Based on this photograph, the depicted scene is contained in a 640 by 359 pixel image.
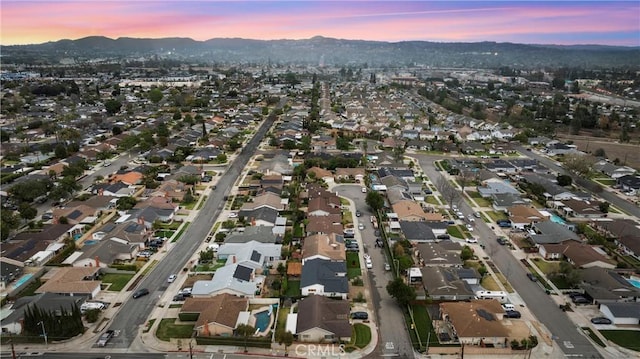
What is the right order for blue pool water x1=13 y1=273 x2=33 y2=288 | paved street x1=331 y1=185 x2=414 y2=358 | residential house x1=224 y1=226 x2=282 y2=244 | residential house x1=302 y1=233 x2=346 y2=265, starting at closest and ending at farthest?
1. paved street x1=331 y1=185 x2=414 y2=358
2. blue pool water x1=13 y1=273 x2=33 y2=288
3. residential house x1=302 y1=233 x2=346 y2=265
4. residential house x1=224 y1=226 x2=282 y2=244

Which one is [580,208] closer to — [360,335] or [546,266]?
[546,266]

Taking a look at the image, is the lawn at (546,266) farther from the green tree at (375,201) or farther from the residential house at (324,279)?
the residential house at (324,279)

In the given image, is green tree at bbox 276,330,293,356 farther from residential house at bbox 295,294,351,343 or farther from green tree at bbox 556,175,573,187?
green tree at bbox 556,175,573,187

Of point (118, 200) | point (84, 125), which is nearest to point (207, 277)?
point (118, 200)

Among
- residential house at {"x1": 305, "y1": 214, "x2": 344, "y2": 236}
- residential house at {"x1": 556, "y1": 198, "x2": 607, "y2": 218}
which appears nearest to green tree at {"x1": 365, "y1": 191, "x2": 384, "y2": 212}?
residential house at {"x1": 305, "y1": 214, "x2": 344, "y2": 236}

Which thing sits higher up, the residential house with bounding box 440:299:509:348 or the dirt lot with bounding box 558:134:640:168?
the dirt lot with bounding box 558:134:640:168

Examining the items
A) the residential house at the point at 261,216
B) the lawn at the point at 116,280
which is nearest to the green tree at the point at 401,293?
the residential house at the point at 261,216

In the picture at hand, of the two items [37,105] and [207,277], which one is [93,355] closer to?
[207,277]
